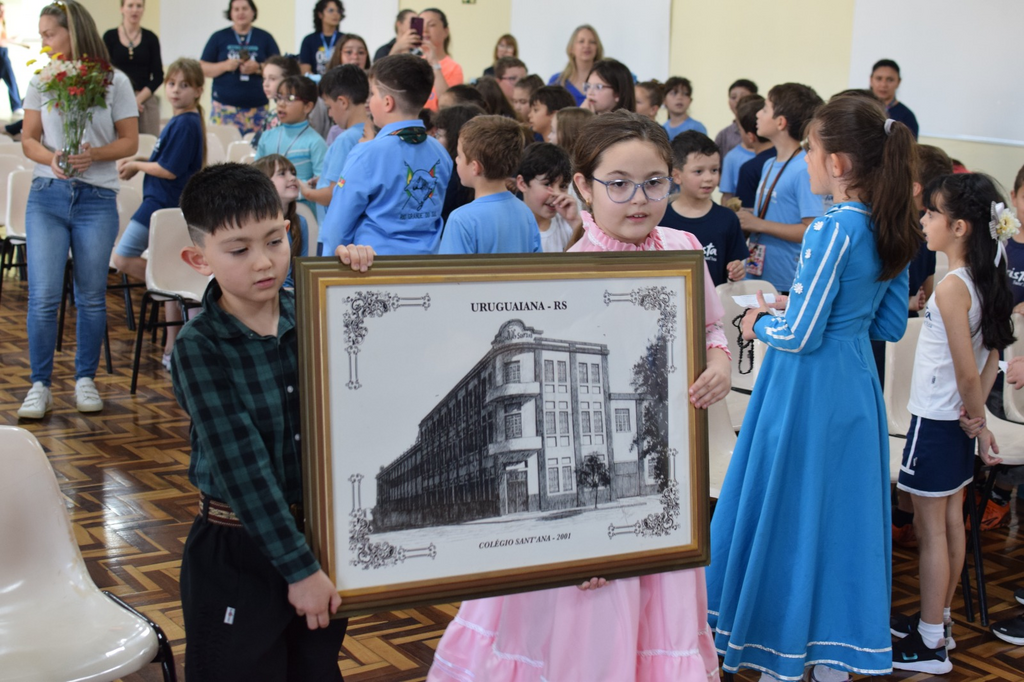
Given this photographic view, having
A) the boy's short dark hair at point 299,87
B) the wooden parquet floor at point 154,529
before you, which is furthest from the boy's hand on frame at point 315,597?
the boy's short dark hair at point 299,87

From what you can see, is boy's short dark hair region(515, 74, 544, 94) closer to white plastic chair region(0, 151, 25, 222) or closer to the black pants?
white plastic chair region(0, 151, 25, 222)

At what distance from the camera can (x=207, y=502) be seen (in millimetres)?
1904

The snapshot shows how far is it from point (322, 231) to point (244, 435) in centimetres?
269

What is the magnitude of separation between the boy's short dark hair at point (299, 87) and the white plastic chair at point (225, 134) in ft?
11.3

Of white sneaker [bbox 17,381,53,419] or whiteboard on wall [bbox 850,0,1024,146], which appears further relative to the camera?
whiteboard on wall [bbox 850,0,1024,146]

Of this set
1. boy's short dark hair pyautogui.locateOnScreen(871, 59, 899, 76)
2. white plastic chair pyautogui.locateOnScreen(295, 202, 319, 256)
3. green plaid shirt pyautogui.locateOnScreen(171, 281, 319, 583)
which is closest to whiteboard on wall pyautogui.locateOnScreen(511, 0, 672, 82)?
boy's short dark hair pyautogui.locateOnScreen(871, 59, 899, 76)

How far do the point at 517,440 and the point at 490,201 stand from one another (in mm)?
2006

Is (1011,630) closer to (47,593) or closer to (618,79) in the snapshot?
(47,593)

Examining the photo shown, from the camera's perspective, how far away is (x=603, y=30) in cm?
1118

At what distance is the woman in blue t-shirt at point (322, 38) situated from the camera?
9.12 meters

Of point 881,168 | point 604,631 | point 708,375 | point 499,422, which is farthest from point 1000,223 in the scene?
point 499,422

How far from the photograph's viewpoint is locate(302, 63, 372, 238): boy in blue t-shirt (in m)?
5.30

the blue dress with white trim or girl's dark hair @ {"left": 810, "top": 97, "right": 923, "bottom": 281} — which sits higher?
girl's dark hair @ {"left": 810, "top": 97, "right": 923, "bottom": 281}

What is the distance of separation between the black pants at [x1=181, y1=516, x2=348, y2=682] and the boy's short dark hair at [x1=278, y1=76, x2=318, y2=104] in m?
4.41
